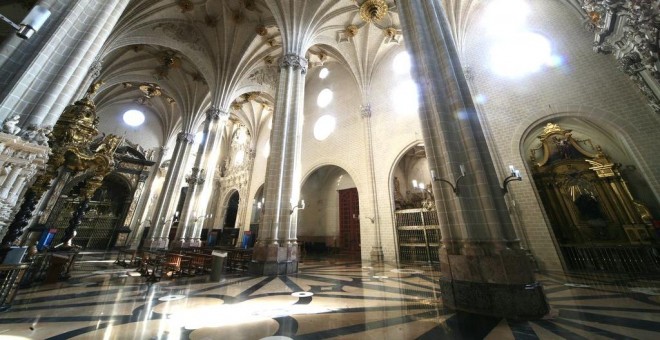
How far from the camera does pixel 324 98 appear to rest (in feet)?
55.4

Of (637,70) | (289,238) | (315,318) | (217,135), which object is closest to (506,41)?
(637,70)

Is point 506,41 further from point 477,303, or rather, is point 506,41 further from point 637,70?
point 477,303

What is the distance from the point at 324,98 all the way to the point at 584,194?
47.3 ft

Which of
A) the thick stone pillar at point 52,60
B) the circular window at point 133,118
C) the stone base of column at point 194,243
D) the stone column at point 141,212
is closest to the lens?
the thick stone pillar at point 52,60

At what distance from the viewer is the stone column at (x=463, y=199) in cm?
351

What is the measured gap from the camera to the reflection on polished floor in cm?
267

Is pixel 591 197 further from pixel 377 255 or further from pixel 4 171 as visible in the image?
pixel 4 171

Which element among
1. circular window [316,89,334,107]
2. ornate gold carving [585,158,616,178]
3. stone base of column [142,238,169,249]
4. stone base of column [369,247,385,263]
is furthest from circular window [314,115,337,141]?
ornate gold carving [585,158,616,178]

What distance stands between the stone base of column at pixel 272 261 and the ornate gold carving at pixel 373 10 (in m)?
12.1

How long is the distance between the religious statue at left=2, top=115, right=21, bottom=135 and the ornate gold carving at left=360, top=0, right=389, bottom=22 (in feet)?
42.8

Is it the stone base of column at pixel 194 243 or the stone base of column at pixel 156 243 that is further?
the stone base of column at pixel 156 243

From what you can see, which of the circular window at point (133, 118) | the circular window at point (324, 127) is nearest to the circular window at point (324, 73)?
the circular window at point (324, 127)

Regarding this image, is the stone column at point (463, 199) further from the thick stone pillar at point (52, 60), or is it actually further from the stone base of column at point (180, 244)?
the stone base of column at point (180, 244)

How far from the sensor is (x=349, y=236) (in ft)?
53.4
